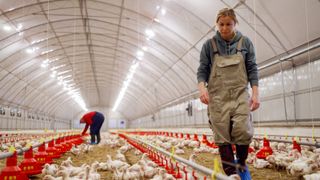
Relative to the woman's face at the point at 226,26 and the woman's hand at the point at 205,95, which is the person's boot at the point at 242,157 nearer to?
the woman's hand at the point at 205,95

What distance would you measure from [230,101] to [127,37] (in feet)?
76.1

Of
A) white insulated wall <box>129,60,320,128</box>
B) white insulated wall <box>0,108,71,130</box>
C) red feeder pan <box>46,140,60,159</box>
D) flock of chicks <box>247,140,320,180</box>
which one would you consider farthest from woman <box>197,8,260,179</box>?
white insulated wall <box>0,108,71,130</box>

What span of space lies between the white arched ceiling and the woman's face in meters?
8.28

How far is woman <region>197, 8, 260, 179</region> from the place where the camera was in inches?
126

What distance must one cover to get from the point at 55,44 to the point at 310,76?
21691mm

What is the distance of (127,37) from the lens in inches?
1013

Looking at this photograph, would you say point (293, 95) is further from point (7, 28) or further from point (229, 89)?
point (7, 28)

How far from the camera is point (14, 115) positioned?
35031 millimetres

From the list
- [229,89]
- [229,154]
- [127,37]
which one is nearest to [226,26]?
[229,89]

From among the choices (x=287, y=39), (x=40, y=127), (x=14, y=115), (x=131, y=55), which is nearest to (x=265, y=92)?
(x=287, y=39)

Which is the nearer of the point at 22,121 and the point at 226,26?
the point at 226,26

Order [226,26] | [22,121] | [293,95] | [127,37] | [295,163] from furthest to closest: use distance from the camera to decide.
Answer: [22,121], [127,37], [293,95], [295,163], [226,26]

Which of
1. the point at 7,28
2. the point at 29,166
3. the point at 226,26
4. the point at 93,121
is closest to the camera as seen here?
the point at 226,26

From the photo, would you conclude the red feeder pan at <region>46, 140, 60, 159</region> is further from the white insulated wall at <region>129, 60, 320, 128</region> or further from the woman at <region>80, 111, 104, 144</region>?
the white insulated wall at <region>129, 60, 320, 128</region>
